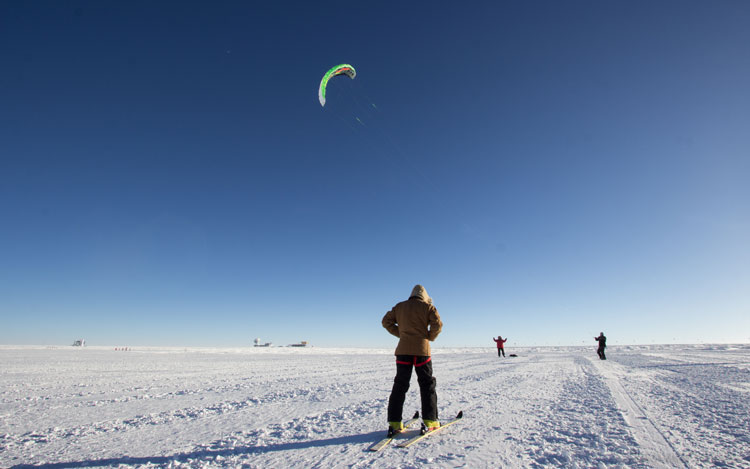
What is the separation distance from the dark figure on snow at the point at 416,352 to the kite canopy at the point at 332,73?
14606mm

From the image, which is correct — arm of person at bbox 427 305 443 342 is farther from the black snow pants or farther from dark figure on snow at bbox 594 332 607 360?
dark figure on snow at bbox 594 332 607 360

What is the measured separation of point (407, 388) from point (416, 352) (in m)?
0.41

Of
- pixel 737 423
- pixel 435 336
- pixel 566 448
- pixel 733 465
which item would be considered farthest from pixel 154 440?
pixel 737 423

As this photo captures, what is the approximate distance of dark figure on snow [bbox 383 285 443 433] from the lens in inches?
151

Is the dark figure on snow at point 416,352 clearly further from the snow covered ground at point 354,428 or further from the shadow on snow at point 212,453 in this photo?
the shadow on snow at point 212,453

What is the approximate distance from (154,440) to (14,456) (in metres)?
1.09

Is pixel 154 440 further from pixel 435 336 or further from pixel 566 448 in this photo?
pixel 566 448

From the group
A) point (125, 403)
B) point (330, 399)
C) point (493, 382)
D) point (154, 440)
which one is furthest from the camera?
point (493, 382)

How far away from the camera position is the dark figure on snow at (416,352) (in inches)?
151

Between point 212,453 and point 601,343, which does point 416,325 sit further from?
point 601,343

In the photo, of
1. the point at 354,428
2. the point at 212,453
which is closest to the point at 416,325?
the point at 354,428

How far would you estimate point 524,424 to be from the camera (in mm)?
4188

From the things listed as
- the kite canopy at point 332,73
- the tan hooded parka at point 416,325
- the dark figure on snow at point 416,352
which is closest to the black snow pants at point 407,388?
the dark figure on snow at point 416,352

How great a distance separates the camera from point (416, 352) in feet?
13.2
